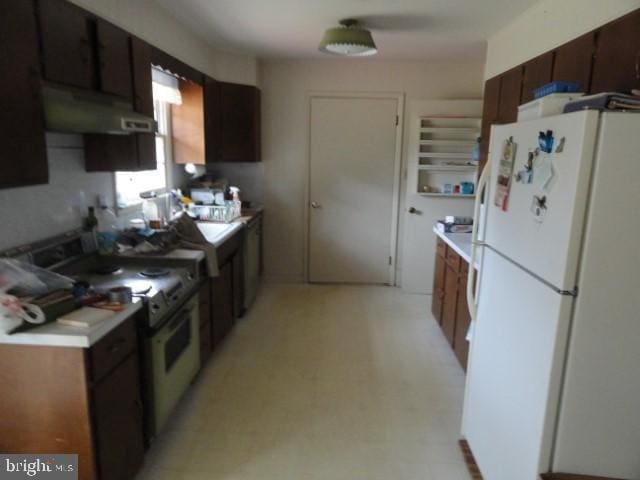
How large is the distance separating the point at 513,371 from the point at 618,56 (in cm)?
141

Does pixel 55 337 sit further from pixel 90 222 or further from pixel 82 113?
pixel 90 222

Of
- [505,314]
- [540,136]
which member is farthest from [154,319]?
[540,136]

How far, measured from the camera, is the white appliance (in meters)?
1.29

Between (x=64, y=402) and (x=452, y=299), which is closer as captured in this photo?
(x=64, y=402)

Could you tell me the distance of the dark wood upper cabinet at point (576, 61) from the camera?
2.07m

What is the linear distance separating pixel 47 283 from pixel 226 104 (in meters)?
2.88

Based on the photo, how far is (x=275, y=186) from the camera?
481 cm

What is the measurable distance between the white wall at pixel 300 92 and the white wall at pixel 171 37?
0.31 m

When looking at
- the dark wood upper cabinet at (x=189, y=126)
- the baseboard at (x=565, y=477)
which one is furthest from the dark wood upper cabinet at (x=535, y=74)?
the dark wood upper cabinet at (x=189, y=126)

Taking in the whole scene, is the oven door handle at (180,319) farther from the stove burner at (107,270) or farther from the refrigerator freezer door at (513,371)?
the refrigerator freezer door at (513,371)

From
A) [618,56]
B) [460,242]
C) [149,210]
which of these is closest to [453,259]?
[460,242]

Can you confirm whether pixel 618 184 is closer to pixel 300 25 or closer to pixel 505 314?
pixel 505 314

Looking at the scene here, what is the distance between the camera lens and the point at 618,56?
185 centimetres

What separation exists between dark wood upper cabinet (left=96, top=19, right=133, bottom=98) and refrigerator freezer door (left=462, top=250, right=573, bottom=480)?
2.05 metres
